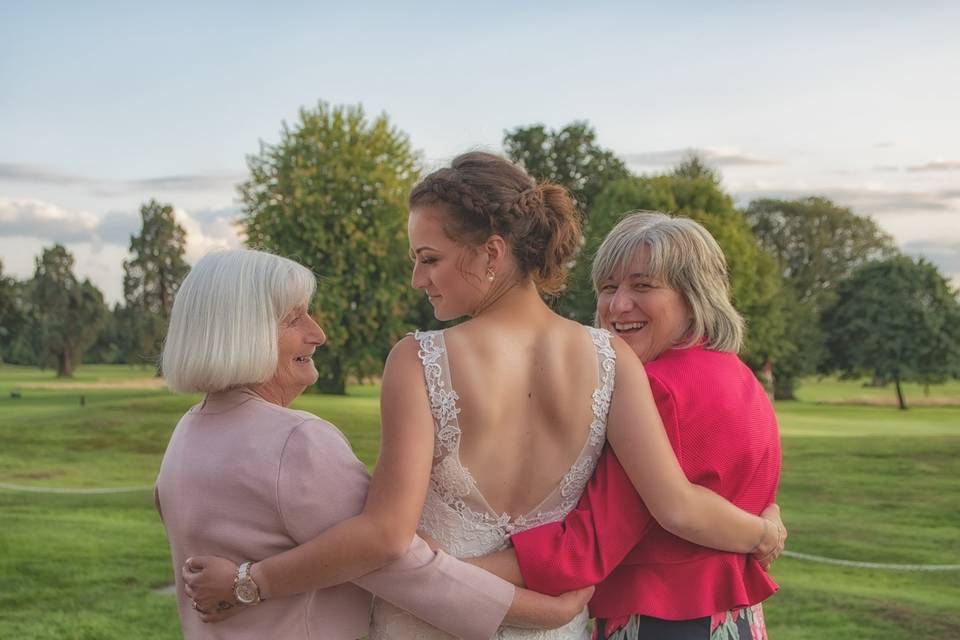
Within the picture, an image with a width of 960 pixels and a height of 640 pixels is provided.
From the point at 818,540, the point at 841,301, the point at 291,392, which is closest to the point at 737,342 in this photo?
the point at 291,392

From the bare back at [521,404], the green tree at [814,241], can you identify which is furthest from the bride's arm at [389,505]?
the green tree at [814,241]

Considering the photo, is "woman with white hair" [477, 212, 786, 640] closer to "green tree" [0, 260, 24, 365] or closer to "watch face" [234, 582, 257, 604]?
"watch face" [234, 582, 257, 604]

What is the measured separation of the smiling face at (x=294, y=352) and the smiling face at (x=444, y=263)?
30 cm

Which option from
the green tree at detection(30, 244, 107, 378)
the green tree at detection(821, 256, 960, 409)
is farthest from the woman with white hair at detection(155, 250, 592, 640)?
the green tree at detection(821, 256, 960, 409)

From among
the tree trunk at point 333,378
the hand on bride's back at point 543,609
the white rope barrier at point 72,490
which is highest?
the hand on bride's back at point 543,609

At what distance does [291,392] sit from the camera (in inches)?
102

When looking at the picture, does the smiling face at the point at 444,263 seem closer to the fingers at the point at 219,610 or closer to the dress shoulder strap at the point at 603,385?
the dress shoulder strap at the point at 603,385

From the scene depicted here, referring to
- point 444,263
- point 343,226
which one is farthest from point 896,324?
point 444,263

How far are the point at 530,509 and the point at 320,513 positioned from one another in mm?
527

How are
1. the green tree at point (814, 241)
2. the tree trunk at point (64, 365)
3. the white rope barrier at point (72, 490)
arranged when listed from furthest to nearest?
the green tree at point (814, 241) → the tree trunk at point (64, 365) → the white rope barrier at point (72, 490)

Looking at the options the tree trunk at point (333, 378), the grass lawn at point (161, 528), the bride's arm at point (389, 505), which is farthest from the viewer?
the tree trunk at point (333, 378)

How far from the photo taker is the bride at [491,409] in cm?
237

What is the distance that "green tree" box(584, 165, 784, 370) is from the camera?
3853cm

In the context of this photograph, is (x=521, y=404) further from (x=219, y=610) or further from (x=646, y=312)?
(x=219, y=610)
